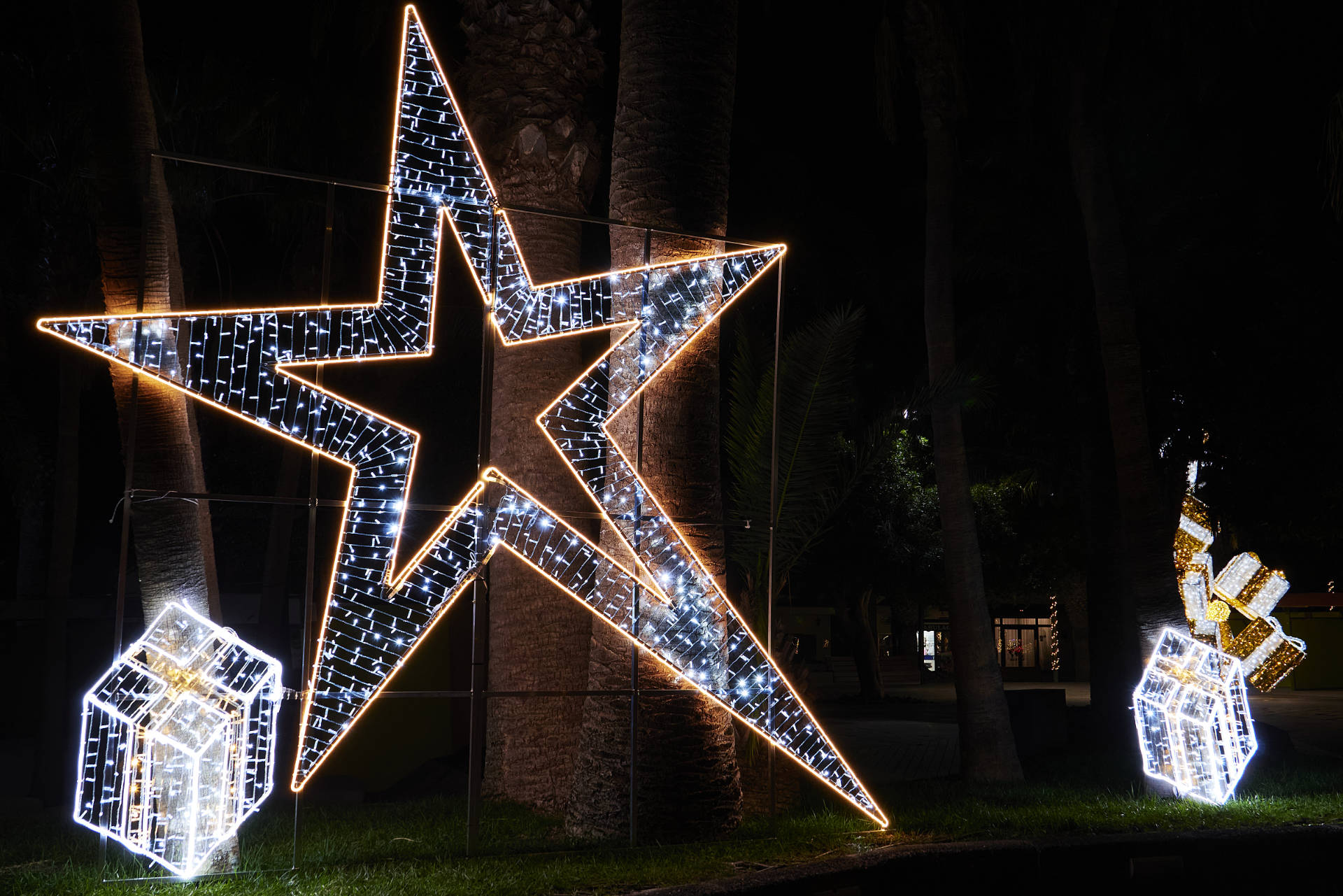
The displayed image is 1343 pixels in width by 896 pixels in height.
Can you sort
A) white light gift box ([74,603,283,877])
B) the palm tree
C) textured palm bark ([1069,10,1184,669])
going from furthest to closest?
1. textured palm bark ([1069,10,1184,669])
2. the palm tree
3. white light gift box ([74,603,283,877])

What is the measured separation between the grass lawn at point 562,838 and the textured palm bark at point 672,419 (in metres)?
0.33

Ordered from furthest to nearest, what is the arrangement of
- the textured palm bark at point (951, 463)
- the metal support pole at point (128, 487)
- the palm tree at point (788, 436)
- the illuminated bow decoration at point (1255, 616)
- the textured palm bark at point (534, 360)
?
the illuminated bow decoration at point (1255, 616)
the textured palm bark at point (951, 463)
the palm tree at point (788, 436)
the textured palm bark at point (534, 360)
the metal support pole at point (128, 487)

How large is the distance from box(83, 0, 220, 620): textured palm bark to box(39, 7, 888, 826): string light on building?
56cm

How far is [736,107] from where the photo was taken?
→ 1437 centimetres

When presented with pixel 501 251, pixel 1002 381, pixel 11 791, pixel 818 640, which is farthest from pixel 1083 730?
pixel 818 640

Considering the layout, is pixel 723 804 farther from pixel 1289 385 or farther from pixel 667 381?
pixel 1289 385

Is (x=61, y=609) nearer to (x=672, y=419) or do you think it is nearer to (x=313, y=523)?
(x=313, y=523)

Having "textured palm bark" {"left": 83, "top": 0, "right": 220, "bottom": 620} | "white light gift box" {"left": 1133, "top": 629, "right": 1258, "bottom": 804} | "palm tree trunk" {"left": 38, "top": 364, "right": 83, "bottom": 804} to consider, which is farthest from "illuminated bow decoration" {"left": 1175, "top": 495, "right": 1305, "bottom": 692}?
"palm tree trunk" {"left": 38, "top": 364, "right": 83, "bottom": 804}

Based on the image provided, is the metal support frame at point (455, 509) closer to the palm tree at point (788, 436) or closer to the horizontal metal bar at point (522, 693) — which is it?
the horizontal metal bar at point (522, 693)

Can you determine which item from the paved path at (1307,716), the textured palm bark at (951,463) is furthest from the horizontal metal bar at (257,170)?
the paved path at (1307,716)

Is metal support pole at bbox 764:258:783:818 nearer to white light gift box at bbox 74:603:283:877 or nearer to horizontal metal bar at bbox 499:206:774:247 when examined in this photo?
horizontal metal bar at bbox 499:206:774:247

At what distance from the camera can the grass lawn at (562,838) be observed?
5754 mm

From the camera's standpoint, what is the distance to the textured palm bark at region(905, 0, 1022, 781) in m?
10.6

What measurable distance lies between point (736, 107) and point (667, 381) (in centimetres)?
807
